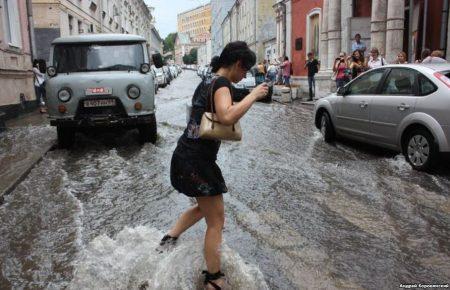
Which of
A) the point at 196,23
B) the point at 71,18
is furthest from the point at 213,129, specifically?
the point at 196,23

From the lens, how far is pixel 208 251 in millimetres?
3459

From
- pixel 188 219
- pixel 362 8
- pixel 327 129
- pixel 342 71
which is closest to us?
pixel 188 219

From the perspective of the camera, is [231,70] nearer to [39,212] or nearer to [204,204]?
[204,204]

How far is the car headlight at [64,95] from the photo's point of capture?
9.06 metres

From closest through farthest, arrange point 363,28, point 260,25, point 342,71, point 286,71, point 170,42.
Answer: point 342,71
point 363,28
point 286,71
point 260,25
point 170,42

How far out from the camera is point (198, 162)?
3.38 meters

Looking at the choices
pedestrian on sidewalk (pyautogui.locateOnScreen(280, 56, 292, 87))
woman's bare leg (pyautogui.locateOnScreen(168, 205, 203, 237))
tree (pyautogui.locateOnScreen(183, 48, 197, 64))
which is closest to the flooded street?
woman's bare leg (pyautogui.locateOnScreen(168, 205, 203, 237))

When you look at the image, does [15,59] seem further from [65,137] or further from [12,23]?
[65,137]

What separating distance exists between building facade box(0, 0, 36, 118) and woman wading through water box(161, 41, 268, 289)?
12363 mm

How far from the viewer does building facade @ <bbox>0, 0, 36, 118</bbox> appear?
14.8 meters

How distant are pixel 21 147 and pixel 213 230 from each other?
7403 mm

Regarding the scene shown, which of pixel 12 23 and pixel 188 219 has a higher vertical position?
pixel 12 23

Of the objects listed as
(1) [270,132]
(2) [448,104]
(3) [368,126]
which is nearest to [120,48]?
(1) [270,132]

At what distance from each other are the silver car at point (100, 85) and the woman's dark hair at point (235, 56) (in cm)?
612
